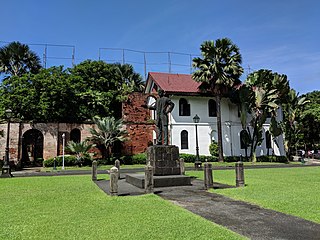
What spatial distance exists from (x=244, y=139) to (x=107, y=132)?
49.4 ft

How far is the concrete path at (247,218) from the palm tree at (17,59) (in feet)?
101

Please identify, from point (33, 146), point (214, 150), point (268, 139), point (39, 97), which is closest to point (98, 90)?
point (39, 97)

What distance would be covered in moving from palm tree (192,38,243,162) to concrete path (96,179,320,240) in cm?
1969

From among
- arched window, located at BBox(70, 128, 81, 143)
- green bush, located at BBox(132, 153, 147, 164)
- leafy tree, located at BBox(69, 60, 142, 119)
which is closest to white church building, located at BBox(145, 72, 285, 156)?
green bush, located at BBox(132, 153, 147, 164)

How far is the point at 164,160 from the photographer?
1091 cm

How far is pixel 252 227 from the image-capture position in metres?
4.87

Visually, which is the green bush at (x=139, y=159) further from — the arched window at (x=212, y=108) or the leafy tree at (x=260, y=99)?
the leafy tree at (x=260, y=99)

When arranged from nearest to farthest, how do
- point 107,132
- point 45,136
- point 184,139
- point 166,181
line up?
1. point 166,181
2. point 107,132
3. point 45,136
4. point 184,139

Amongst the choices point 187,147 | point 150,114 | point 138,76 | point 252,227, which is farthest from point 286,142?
point 252,227

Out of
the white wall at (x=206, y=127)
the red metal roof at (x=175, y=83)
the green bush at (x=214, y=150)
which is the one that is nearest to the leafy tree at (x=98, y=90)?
the red metal roof at (x=175, y=83)

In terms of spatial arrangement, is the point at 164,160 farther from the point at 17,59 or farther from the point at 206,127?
the point at 17,59

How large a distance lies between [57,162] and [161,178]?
16.3 m

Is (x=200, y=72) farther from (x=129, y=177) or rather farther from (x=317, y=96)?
(x=317, y=96)

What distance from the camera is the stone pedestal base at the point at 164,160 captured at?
10.8 meters
